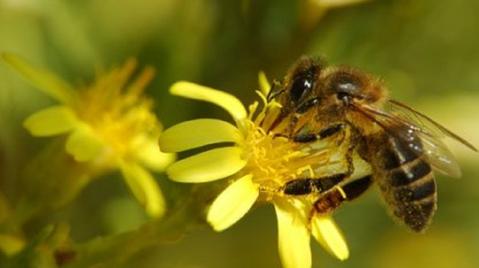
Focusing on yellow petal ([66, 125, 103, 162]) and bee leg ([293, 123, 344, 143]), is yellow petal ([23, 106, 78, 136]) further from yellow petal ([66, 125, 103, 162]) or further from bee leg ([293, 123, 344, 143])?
bee leg ([293, 123, 344, 143])

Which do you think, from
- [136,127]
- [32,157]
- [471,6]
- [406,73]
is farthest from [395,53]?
[32,157]

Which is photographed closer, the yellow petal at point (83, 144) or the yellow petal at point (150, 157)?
the yellow petal at point (83, 144)

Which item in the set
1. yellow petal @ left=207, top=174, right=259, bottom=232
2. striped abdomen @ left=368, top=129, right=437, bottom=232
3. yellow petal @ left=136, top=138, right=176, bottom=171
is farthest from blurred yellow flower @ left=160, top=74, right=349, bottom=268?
yellow petal @ left=136, top=138, right=176, bottom=171

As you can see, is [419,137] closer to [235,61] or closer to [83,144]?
[235,61]

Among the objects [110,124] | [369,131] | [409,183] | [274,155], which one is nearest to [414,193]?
[409,183]

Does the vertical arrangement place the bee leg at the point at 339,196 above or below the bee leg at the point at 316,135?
below

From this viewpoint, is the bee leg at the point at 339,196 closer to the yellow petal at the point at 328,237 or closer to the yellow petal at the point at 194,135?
the yellow petal at the point at 328,237

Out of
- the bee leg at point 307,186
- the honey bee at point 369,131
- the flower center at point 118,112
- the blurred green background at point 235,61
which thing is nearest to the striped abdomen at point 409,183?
the honey bee at point 369,131

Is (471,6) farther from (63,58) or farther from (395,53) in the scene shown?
(63,58)
